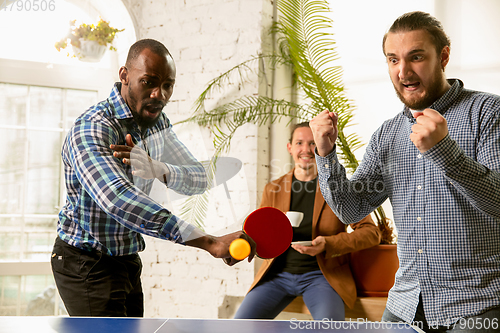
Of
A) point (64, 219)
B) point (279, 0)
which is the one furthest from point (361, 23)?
point (64, 219)

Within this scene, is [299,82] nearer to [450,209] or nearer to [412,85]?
[412,85]

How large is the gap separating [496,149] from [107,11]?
3.23 m

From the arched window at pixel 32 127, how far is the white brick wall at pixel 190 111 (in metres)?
0.55

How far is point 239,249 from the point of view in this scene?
1.37 meters

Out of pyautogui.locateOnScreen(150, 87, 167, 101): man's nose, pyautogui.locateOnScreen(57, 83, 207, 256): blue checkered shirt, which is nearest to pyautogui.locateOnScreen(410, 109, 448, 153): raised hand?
pyautogui.locateOnScreen(57, 83, 207, 256): blue checkered shirt

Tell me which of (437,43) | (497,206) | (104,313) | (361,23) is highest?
(361,23)

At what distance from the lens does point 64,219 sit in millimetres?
1691

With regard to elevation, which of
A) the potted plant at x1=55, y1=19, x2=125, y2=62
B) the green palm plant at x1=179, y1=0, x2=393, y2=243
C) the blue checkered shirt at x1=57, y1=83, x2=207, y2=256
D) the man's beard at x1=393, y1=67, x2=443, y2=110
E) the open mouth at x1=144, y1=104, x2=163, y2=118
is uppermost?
the potted plant at x1=55, y1=19, x2=125, y2=62

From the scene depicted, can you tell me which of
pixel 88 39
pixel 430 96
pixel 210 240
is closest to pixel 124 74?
pixel 210 240

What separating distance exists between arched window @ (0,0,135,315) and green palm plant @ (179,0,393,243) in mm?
1067

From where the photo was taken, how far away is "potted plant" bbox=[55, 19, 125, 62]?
3.31 m

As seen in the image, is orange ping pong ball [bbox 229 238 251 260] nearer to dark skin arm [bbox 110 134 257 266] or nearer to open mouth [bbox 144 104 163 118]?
dark skin arm [bbox 110 134 257 266]

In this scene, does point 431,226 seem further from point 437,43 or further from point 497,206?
point 437,43

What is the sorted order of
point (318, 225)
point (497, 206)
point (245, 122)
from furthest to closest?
point (245, 122), point (318, 225), point (497, 206)
